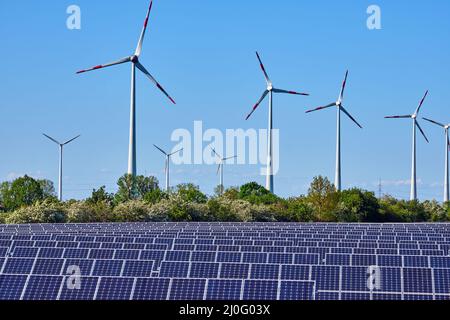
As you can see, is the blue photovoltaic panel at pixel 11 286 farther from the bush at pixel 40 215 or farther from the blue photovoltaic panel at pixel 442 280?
the bush at pixel 40 215

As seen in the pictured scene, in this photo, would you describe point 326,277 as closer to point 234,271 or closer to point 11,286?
point 234,271

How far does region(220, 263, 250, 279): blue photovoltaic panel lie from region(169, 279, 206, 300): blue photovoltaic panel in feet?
13.2

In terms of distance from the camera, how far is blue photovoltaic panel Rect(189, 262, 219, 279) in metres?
33.7

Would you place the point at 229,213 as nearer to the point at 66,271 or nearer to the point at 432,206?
the point at 432,206

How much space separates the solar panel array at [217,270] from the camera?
28.9 meters

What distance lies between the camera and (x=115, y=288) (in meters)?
29.0

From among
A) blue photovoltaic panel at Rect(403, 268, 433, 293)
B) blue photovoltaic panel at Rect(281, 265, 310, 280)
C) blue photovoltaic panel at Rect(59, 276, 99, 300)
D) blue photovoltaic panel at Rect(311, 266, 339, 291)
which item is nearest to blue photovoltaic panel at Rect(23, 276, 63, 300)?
blue photovoltaic panel at Rect(59, 276, 99, 300)

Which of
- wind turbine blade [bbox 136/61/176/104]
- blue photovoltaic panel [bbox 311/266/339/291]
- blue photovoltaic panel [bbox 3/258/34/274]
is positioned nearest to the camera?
blue photovoltaic panel [bbox 311/266/339/291]

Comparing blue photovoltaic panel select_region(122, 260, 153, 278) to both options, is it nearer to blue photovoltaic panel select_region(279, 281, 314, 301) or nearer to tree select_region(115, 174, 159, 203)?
blue photovoltaic panel select_region(279, 281, 314, 301)

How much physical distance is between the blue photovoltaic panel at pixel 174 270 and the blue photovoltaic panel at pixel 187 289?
16.6ft

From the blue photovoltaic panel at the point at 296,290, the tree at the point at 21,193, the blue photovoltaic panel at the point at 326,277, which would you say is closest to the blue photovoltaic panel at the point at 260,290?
the blue photovoltaic panel at the point at 296,290
